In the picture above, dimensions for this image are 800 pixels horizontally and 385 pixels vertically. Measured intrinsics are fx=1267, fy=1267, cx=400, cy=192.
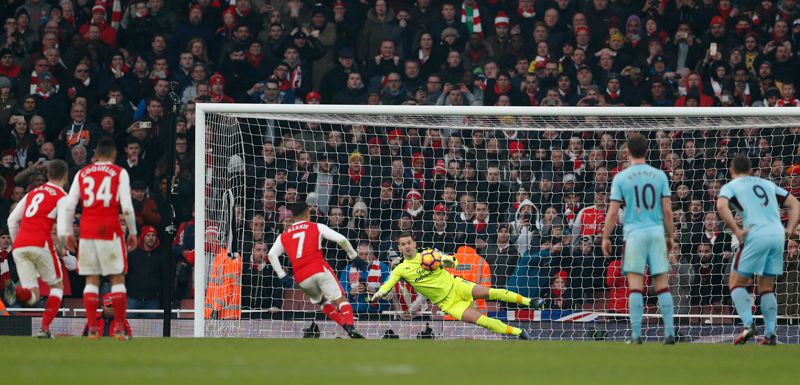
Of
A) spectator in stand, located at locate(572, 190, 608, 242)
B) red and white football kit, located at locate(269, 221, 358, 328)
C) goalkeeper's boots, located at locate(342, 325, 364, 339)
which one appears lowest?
goalkeeper's boots, located at locate(342, 325, 364, 339)

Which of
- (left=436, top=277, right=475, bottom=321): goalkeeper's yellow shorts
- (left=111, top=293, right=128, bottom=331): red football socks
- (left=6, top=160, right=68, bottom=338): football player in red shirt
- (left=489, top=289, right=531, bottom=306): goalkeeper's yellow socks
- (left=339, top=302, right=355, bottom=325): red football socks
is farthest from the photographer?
(left=436, top=277, right=475, bottom=321): goalkeeper's yellow shorts

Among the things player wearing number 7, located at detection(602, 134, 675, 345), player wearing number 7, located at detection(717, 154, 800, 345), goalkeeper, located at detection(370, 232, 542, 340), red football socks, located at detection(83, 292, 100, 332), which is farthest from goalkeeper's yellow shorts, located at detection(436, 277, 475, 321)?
red football socks, located at detection(83, 292, 100, 332)

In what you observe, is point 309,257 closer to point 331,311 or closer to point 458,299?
point 331,311

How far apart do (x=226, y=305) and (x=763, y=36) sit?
9311 millimetres

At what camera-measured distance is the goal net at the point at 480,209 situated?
15.2 meters

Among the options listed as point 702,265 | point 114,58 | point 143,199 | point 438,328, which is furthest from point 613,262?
point 114,58

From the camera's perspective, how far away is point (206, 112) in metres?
14.6

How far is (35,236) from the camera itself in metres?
12.1

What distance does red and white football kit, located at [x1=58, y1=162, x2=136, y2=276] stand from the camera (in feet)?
36.1

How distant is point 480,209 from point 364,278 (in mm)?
1703

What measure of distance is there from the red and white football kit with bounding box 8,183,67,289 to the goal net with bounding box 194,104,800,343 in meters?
2.85

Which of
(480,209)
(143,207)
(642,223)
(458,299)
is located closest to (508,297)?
(458,299)

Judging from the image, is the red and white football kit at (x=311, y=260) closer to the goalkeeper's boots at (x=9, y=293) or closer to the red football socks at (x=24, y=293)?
the red football socks at (x=24, y=293)

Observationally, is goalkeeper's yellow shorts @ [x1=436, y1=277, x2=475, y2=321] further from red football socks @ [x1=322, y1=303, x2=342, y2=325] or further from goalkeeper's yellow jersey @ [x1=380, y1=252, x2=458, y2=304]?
red football socks @ [x1=322, y1=303, x2=342, y2=325]
